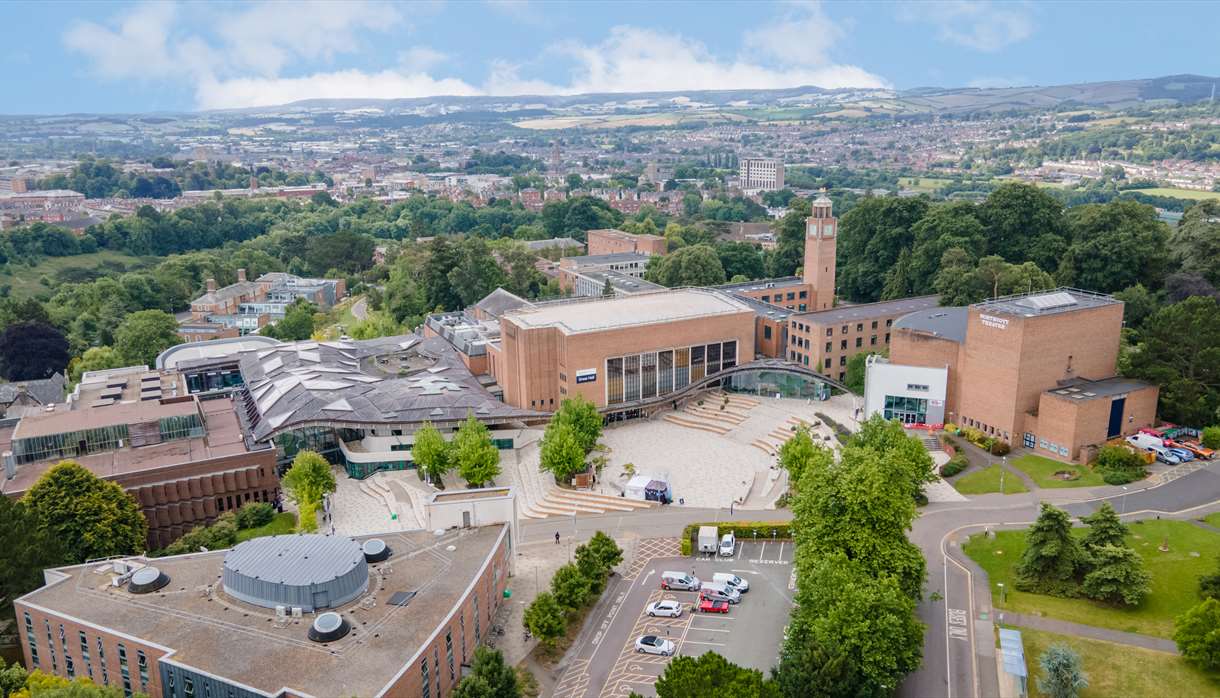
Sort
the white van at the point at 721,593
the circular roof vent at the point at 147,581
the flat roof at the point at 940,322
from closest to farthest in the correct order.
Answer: the circular roof vent at the point at 147,581, the white van at the point at 721,593, the flat roof at the point at 940,322

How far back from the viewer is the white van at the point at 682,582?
39156mm

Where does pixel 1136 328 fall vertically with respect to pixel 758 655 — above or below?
above

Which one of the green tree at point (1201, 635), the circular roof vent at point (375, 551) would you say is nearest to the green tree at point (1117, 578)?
the green tree at point (1201, 635)

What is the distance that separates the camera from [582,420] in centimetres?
5400

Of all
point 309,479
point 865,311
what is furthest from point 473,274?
point 309,479

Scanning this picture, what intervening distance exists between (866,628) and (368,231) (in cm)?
14229

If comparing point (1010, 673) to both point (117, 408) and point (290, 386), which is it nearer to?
point (290, 386)

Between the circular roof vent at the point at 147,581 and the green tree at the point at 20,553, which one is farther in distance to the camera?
the green tree at the point at 20,553

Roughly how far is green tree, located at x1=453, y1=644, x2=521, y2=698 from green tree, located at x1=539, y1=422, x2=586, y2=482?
62.9 feet

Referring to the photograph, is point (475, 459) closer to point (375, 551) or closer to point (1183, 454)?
point (375, 551)

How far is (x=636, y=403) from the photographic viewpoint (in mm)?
62219

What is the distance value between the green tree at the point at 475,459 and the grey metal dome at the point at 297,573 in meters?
14.1

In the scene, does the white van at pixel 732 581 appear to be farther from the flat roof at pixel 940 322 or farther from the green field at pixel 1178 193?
the green field at pixel 1178 193

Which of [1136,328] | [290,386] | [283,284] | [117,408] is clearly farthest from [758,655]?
[283,284]
